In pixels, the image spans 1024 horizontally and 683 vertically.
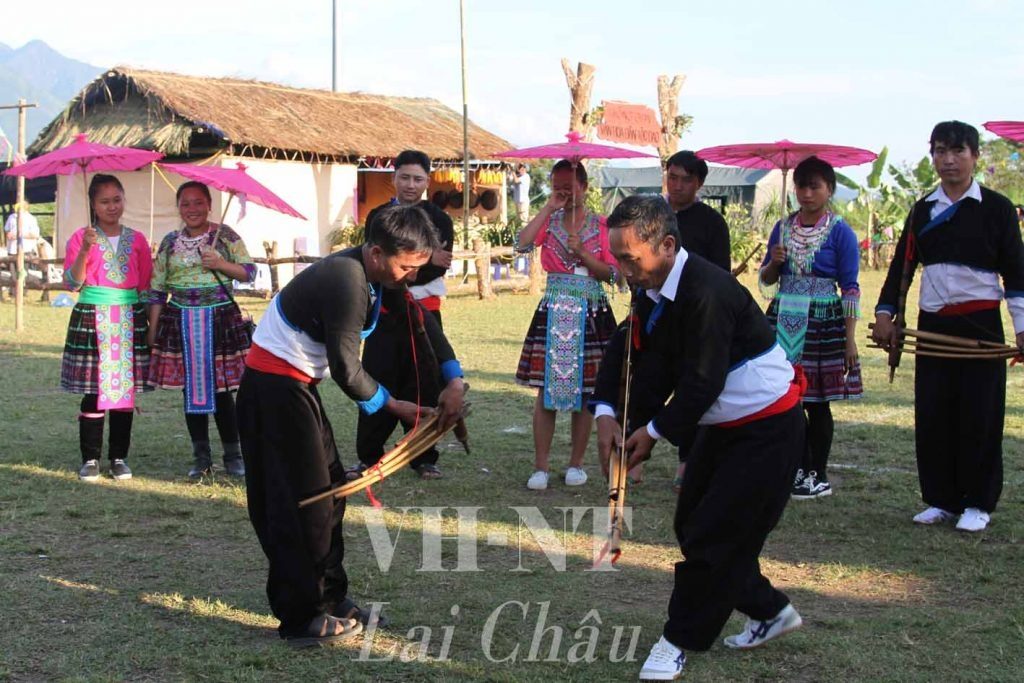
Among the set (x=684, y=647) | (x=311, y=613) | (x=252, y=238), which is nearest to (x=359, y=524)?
(x=311, y=613)

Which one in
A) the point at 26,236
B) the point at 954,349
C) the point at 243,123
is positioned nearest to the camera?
the point at 954,349

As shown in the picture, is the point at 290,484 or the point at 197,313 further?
the point at 197,313

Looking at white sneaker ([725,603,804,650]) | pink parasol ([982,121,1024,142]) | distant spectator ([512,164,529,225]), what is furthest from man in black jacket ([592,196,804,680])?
distant spectator ([512,164,529,225])

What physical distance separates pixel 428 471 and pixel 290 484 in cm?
295

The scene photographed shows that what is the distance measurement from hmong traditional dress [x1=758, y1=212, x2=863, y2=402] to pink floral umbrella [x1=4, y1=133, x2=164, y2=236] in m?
4.03

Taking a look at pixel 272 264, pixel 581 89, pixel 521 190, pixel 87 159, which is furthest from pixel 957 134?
pixel 521 190

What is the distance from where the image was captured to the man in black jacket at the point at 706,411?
3754 mm

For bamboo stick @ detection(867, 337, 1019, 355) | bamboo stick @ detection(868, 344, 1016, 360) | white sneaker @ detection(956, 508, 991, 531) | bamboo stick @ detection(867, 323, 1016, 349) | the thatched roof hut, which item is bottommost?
white sneaker @ detection(956, 508, 991, 531)

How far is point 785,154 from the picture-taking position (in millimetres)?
6680

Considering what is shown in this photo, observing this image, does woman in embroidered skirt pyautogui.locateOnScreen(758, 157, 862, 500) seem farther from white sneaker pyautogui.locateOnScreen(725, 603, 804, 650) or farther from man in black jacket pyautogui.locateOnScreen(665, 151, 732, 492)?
white sneaker pyautogui.locateOnScreen(725, 603, 804, 650)

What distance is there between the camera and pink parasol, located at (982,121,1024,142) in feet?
18.2

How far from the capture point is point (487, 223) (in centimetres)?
2247

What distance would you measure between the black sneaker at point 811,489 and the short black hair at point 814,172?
1.64m

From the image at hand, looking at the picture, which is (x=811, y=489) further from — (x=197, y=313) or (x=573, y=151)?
(x=197, y=313)
